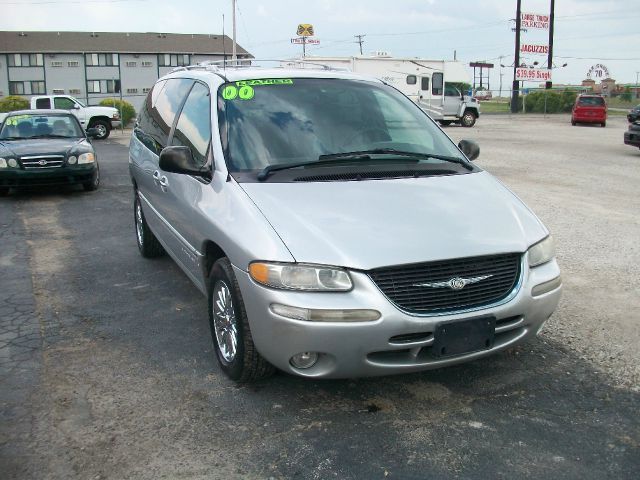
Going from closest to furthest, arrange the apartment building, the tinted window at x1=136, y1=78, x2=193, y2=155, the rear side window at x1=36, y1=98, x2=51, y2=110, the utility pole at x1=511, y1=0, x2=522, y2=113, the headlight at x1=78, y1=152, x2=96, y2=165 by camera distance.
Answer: the tinted window at x1=136, y1=78, x2=193, y2=155, the headlight at x1=78, y1=152, x2=96, y2=165, the rear side window at x1=36, y1=98, x2=51, y2=110, the utility pole at x1=511, y1=0, x2=522, y2=113, the apartment building

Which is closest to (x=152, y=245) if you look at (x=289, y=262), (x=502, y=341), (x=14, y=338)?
(x=14, y=338)

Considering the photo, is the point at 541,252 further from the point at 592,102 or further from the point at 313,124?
the point at 592,102

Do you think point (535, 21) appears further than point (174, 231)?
Yes

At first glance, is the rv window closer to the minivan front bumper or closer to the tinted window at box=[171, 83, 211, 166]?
the tinted window at box=[171, 83, 211, 166]

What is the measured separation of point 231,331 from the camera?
12.4ft

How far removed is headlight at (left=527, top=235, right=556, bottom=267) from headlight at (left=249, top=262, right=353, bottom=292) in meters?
1.16

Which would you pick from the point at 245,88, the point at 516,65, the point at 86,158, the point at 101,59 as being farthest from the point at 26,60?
the point at 245,88

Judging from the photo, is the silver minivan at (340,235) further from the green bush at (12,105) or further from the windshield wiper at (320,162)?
the green bush at (12,105)

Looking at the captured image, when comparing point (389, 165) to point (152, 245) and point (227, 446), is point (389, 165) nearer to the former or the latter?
point (227, 446)

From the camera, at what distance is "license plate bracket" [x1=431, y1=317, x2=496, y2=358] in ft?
10.8

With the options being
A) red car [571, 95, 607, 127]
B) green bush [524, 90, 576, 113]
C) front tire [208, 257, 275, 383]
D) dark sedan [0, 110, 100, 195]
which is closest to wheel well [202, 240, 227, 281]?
front tire [208, 257, 275, 383]

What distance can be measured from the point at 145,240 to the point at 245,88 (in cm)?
259

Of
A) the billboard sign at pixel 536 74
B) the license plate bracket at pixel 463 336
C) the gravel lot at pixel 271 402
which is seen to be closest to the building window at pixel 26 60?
the billboard sign at pixel 536 74

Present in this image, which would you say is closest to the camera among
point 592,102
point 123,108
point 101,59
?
point 592,102
